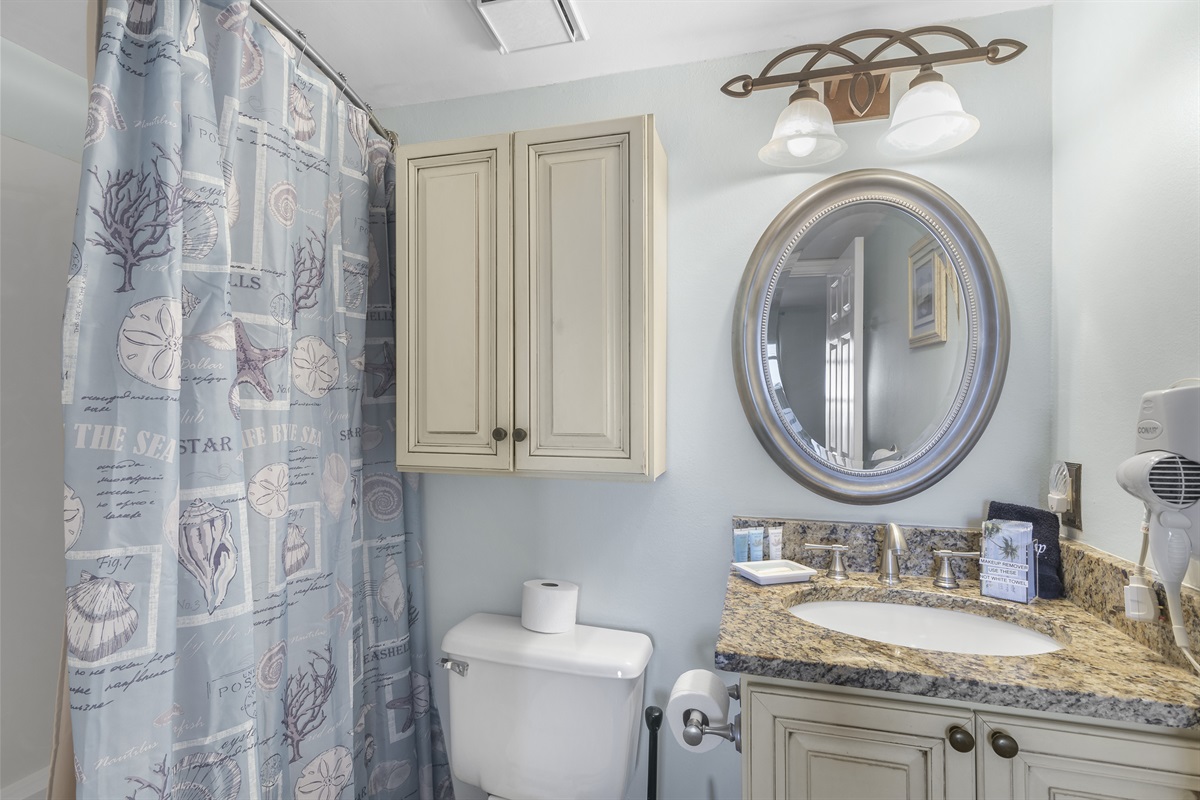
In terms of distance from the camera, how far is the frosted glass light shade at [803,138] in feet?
4.30

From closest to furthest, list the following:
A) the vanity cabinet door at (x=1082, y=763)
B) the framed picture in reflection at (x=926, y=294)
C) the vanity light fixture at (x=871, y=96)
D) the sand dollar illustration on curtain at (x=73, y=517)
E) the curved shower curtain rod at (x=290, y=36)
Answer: the vanity cabinet door at (x=1082, y=763) → the sand dollar illustration on curtain at (x=73, y=517) → the curved shower curtain rod at (x=290, y=36) → the vanity light fixture at (x=871, y=96) → the framed picture in reflection at (x=926, y=294)

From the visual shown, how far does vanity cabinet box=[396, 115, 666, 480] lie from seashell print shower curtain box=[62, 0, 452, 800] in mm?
190

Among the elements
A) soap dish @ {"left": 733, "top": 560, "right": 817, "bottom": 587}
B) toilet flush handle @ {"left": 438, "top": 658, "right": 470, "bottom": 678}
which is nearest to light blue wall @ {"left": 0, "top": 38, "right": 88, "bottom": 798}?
toilet flush handle @ {"left": 438, "top": 658, "right": 470, "bottom": 678}

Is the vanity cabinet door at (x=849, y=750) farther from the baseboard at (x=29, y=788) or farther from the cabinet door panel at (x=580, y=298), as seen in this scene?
the baseboard at (x=29, y=788)

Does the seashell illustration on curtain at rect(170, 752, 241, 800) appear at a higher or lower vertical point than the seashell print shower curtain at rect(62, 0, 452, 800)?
lower

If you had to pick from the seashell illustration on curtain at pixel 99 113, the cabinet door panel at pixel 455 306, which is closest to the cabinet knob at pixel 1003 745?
the cabinet door panel at pixel 455 306

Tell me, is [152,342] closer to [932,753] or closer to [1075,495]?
[932,753]

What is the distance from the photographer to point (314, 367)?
1358 mm

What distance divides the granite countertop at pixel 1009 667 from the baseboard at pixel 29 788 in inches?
69.9

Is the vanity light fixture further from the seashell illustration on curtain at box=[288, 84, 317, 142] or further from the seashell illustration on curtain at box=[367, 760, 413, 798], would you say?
the seashell illustration on curtain at box=[367, 760, 413, 798]

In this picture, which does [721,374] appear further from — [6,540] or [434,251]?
[6,540]

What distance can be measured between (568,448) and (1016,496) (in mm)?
1023

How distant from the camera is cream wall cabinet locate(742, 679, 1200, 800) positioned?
0.81 meters

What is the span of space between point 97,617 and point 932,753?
4.16 feet
